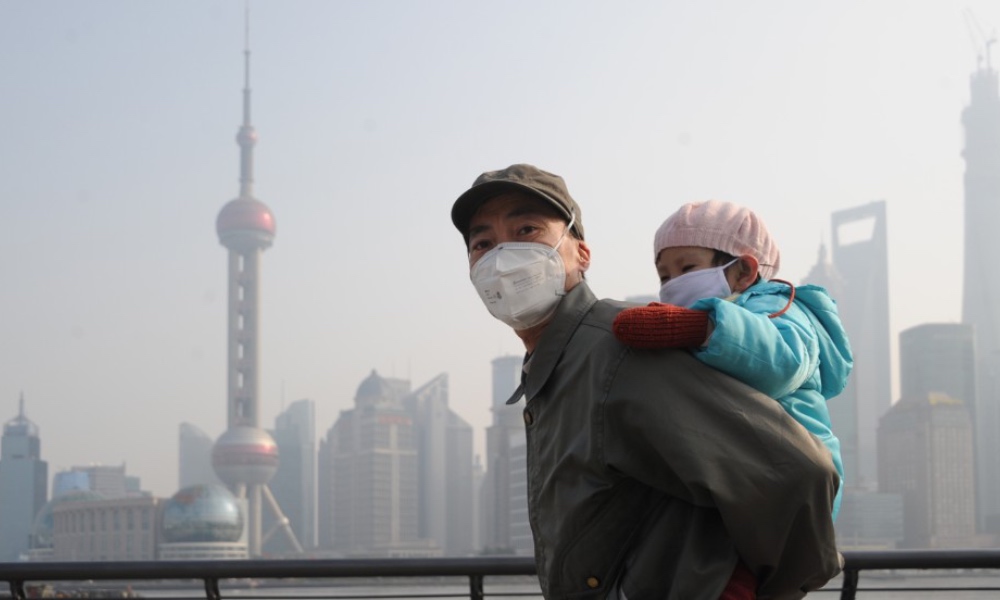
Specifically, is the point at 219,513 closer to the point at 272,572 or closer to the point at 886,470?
the point at 886,470

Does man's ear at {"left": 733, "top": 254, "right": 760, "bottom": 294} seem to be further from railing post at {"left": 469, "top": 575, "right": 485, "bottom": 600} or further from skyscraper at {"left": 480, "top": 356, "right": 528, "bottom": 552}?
skyscraper at {"left": 480, "top": 356, "right": 528, "bottom": 552}

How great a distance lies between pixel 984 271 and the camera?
149875mm

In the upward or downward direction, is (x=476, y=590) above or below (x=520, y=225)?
below

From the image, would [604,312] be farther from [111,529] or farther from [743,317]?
[111,529]

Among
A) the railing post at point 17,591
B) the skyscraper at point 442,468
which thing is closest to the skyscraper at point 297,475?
the skyscraper at point 442,468

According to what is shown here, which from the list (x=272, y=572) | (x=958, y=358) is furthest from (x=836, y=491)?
(x=958, y=358)

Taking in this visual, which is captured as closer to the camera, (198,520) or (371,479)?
(198,520)

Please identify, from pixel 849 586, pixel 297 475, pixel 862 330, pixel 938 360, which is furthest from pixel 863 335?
pixel 849 586

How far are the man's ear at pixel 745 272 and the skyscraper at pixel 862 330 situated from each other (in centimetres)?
10617

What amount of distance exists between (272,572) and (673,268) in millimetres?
2654

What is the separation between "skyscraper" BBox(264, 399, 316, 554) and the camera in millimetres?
144875

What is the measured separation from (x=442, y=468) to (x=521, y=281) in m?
140

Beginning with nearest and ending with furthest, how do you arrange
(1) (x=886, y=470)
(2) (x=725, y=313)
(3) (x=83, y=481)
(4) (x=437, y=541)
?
(2) (x=725, y=313) → (1) (x=886, y=470) → (4) (x=437, y=541) → (3) (x=83, y=481)

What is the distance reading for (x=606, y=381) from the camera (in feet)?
5.78
